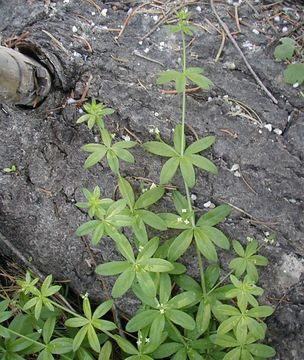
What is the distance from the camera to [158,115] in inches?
129

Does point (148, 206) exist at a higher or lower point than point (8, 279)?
higher

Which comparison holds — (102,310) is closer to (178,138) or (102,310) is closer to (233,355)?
(233,355)

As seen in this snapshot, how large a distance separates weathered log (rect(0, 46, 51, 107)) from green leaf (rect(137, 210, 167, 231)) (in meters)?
0.96

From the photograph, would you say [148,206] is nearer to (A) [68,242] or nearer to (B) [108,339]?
(A) [68,242]

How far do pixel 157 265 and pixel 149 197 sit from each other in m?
0.41

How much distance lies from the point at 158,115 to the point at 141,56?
418 mm

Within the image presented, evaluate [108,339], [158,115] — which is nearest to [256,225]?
[158,115]

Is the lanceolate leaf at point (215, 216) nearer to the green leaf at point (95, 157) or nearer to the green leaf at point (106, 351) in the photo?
the green leaf at point (95, 157)

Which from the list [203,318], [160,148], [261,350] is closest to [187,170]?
[160,148]

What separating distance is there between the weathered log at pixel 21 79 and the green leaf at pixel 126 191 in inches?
29.4

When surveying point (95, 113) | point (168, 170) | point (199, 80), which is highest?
point (199, 80)

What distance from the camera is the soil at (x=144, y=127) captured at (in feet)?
10.3

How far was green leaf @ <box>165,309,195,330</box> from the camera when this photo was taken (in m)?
2.84

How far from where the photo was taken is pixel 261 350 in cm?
287
